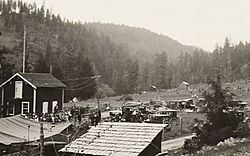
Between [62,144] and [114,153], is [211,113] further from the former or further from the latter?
[114,153]

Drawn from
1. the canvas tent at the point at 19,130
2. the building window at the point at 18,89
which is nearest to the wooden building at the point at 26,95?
the building window at the point at 18,89

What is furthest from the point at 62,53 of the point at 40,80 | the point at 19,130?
the point at 19,130

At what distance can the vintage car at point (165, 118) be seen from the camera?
36053 millimetres

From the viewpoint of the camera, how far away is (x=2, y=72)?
5106 cm

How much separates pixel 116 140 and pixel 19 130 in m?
8.50

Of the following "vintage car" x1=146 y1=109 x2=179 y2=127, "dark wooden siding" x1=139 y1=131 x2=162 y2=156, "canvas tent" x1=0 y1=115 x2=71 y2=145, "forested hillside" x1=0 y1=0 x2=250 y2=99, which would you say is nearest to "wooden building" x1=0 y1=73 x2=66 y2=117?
"vintage car" x1=146 y1=109 x2=179 y2=127

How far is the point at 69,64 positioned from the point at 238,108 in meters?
62.8

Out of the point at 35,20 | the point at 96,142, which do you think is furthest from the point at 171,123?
the point at 35,20

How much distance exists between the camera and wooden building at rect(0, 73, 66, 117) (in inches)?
1556

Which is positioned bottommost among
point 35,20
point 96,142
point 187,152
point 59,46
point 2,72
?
point 187,152

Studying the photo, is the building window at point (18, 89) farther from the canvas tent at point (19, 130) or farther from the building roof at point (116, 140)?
the building roof at point (116, 140)

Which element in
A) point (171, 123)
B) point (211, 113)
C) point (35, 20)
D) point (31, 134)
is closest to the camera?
point (31, 134)

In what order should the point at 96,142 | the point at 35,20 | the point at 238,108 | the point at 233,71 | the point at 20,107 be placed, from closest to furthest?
the point at 96,142
the point at 238,108
the point at 20,107
the point at 233,71
the point at 35,20

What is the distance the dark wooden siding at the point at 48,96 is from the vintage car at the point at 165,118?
10.9 m
